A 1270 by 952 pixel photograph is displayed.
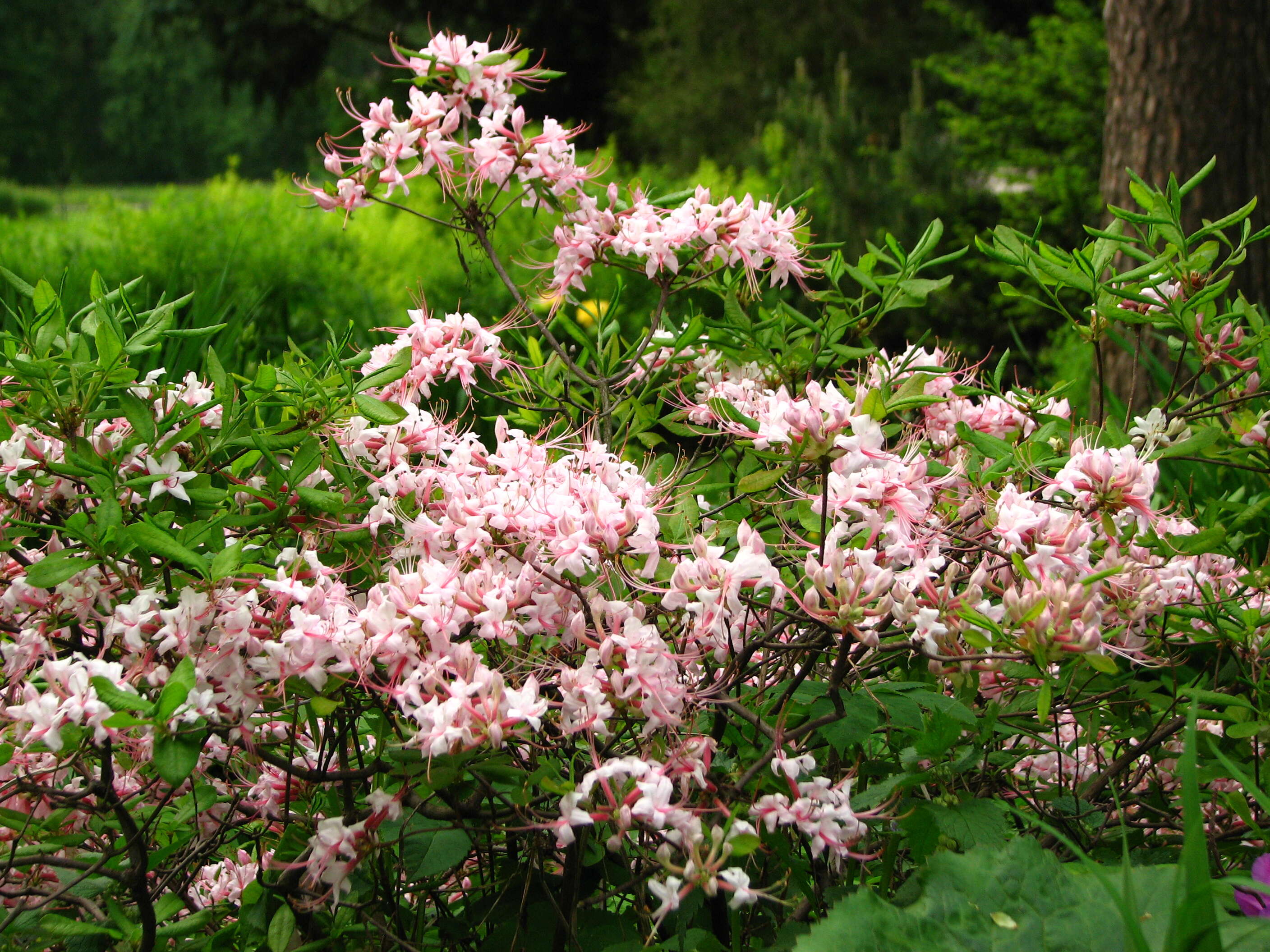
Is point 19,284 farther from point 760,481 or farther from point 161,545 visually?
point 760,481

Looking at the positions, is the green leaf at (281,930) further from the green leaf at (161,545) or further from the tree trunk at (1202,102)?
the tree trunk at (1202,102)

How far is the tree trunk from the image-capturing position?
4.45 meters

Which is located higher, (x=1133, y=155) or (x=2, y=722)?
(x=1133, y=155)

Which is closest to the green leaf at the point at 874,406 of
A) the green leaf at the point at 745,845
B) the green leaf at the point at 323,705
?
the green leaf at the point at 745,845

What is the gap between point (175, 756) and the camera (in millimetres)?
1145

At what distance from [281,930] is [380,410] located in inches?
25.9

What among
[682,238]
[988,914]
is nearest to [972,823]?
[988,914]

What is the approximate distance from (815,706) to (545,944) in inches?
19.5

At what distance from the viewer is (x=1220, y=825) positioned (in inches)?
70.2

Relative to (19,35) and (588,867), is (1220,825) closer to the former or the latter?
(588,867)

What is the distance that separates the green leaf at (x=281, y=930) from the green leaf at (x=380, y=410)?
0.62m

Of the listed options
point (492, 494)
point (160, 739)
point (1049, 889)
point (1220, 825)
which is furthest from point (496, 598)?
point (1220, 825)

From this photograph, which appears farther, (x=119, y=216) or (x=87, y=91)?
(x=87, y=91)

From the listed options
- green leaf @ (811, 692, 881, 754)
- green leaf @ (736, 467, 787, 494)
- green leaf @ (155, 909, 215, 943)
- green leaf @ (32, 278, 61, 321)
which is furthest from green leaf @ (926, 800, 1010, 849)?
green leaf @ (32, 278, 61, 321)
